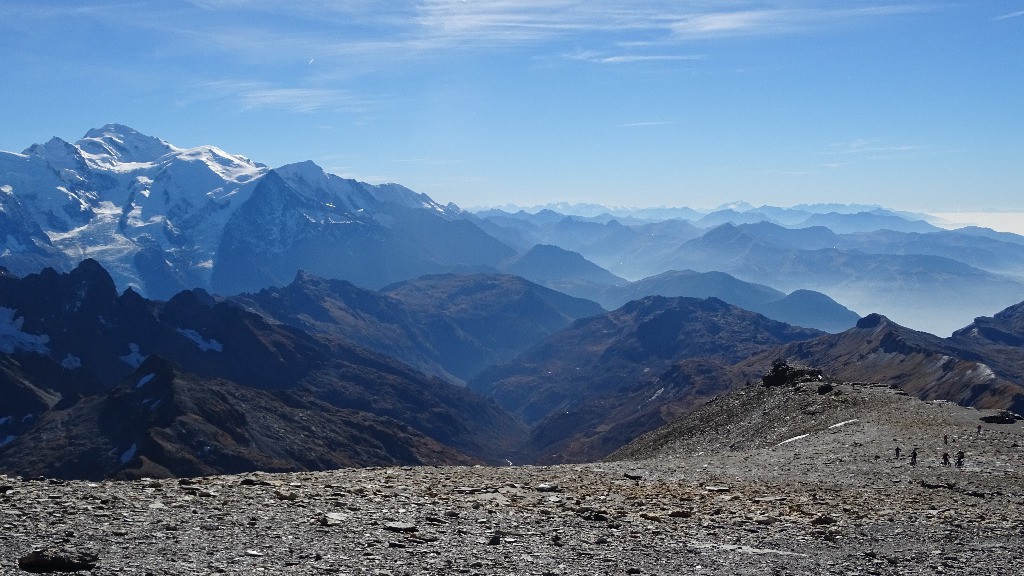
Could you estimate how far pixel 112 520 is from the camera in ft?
57.7

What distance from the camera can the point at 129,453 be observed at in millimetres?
172500

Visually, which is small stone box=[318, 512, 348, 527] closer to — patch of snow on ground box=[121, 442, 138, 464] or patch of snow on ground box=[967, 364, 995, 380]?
patch of snow on ground box=[121, 442, 138, 464]

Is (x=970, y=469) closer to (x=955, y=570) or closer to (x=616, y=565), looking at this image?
(x=955, y=570)

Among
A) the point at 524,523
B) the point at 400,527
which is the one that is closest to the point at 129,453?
the point at 524,523

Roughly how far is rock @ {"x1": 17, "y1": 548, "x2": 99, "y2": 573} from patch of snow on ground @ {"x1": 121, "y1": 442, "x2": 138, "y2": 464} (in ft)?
542

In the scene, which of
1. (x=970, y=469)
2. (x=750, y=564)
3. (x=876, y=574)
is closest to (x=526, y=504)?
(x=750, y=564)

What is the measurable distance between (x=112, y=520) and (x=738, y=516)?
1390 cm

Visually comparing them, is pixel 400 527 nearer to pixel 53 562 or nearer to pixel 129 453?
pixel 53 562

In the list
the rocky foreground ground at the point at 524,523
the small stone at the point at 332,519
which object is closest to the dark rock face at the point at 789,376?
the rocky foreground ground at the point at 524,523

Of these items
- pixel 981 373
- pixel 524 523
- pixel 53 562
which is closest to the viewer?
pixel 53 562

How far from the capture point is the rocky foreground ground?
1588 centimetres

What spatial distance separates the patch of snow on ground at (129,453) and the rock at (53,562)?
165 metres

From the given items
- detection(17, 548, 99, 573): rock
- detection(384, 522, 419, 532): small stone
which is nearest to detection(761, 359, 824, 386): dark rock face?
detection(384, 522, 419, 532): small stone

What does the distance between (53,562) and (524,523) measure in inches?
372
